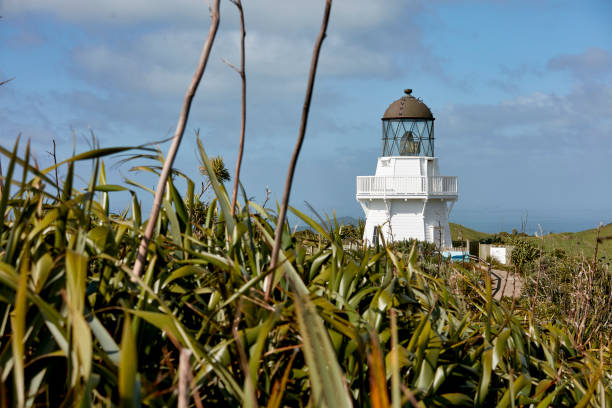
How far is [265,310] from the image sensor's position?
143 cm

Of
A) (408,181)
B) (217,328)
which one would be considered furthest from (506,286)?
(408,181)

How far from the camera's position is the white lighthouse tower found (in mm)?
25906

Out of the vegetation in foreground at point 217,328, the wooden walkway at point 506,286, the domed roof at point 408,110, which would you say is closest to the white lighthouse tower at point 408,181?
the domed roof at point 408,110

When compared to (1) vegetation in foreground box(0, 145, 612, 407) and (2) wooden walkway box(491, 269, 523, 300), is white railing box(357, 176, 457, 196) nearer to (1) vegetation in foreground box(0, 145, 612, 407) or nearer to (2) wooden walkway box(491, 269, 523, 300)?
(2) wooden walkway box(491, 269, 523, 300)

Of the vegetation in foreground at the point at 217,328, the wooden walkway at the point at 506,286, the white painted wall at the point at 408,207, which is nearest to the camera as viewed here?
the vegetation in foreground at the point at 217,328

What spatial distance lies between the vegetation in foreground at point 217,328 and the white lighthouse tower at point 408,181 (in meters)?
23.9

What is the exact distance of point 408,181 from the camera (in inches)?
1011

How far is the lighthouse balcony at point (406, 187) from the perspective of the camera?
84.2 feet

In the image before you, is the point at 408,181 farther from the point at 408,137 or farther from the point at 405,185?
the point at 408,137

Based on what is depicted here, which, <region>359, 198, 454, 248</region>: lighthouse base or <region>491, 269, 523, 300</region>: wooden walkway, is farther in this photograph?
<region>359, 198, 454, 248</region>: lighthouse base

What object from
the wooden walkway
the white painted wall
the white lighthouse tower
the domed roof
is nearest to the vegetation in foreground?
the wooden walkway

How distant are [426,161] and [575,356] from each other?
24953 mm

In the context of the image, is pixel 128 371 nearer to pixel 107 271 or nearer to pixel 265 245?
pixel 107 271

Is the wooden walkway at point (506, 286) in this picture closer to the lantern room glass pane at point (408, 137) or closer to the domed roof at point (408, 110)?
the lantern room glass pane at point (408, 137)
